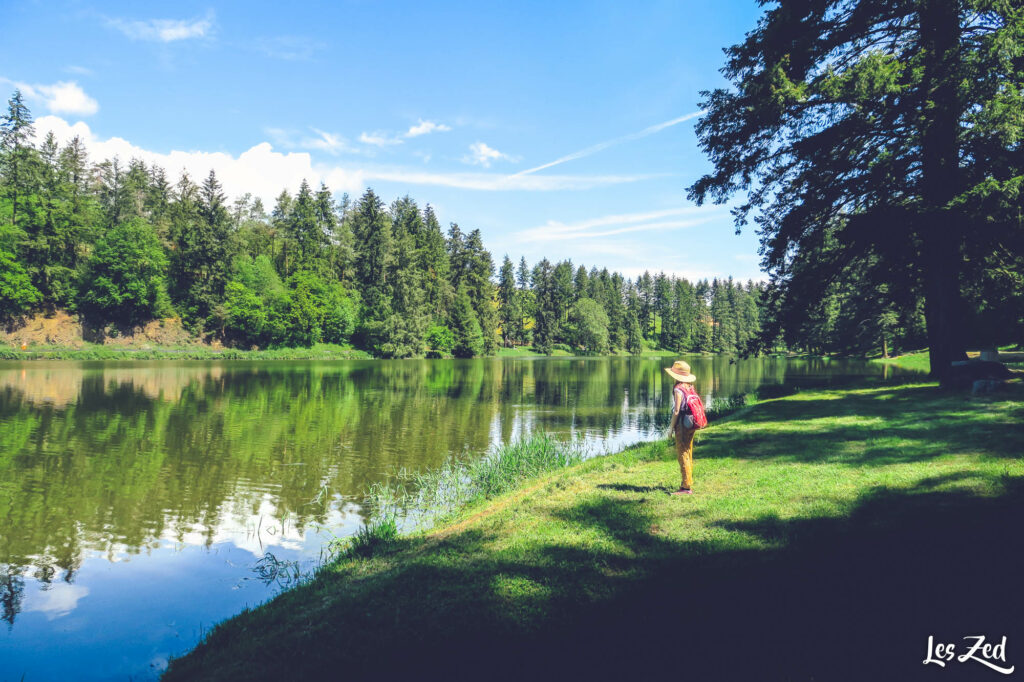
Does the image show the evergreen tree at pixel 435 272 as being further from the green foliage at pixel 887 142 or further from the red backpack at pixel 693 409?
the red backpack at pixel 693 409

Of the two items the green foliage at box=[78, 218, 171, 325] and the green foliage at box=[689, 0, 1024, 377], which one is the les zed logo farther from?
the green foliage at box=[78, 218, 171, 325]

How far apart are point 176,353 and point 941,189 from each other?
228 ft

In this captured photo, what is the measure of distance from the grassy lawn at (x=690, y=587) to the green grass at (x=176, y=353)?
61995 mm

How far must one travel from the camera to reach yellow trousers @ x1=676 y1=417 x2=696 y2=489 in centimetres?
830

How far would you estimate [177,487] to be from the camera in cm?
1245

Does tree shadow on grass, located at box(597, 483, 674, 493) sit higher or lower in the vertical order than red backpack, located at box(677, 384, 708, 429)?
lower

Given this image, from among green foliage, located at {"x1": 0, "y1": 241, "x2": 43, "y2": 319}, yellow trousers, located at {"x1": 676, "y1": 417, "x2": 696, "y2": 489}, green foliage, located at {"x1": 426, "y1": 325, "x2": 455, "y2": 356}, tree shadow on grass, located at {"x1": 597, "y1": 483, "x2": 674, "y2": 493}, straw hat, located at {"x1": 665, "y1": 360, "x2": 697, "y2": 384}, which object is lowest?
tree shadow on grass, located at {"x1": 597, "y1": 483, "x2": 674, "y2": 493}

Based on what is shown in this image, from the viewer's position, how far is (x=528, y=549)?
6434 millimetres

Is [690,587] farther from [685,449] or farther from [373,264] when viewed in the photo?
[373,264]

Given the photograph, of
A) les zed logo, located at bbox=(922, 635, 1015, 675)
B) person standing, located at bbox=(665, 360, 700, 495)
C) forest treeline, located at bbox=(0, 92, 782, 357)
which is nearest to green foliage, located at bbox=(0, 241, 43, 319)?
forest treeline, located at bbox=(0, 92, 782, 357)

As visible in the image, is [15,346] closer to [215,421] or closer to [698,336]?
[215,421]

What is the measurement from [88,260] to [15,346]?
13.7 metres

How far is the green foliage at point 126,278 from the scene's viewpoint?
6275 cm

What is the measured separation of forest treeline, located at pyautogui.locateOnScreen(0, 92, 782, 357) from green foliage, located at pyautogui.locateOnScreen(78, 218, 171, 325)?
0.14 metres
